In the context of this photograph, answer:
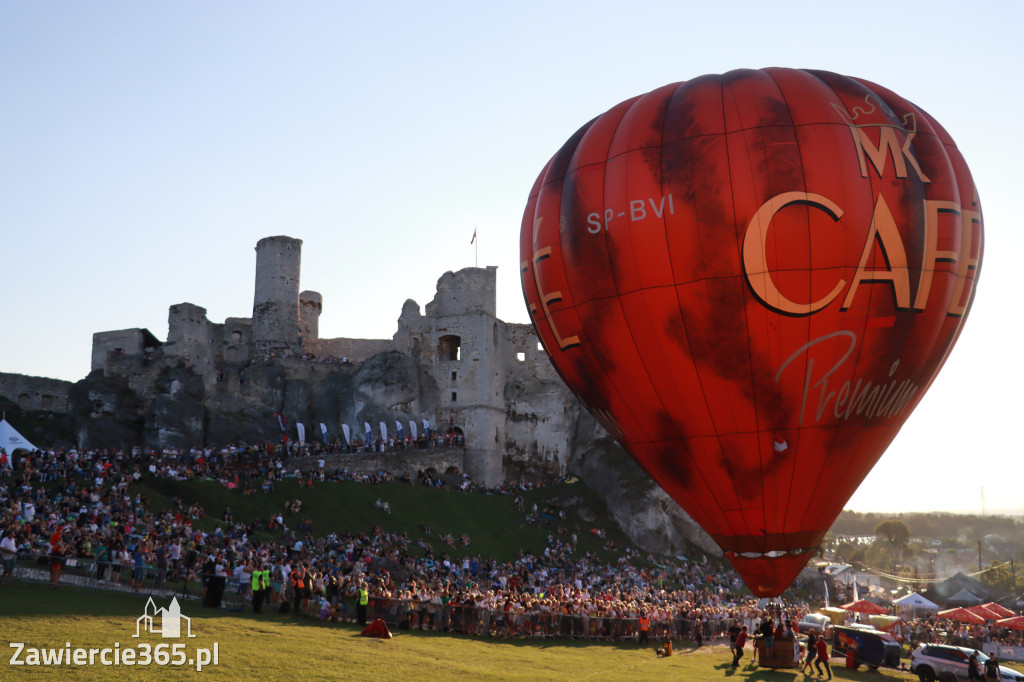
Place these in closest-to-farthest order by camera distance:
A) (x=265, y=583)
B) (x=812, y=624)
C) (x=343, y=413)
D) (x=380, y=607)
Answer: (x=265, y=583) → (x=380, y=607) → (x=812, y=624) → (x=343, y=413)

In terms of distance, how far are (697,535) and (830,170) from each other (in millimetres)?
38950

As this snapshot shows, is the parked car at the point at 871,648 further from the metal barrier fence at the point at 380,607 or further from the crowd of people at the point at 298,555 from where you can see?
the metal barrier fence at the point at 380,607

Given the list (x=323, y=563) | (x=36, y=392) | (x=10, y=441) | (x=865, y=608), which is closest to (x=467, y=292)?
(x=36, y=392)

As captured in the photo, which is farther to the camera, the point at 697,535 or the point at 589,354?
the point at 697,535

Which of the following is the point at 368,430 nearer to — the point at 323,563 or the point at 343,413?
the point at 343,413

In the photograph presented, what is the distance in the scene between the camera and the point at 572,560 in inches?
1598

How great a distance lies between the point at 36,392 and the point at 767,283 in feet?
170

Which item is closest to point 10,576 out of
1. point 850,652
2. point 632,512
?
point 850,652

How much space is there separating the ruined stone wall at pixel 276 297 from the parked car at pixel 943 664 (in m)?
45.6

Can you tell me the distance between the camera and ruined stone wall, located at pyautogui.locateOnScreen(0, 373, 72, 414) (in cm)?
5309

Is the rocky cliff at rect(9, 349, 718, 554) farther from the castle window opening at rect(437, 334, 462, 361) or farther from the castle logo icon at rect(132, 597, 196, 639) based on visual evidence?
the castle logo icon at rect(132, 597, 196, 639)

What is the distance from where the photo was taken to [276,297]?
200ft

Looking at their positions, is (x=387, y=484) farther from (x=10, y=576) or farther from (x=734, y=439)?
(x=734, y=439)

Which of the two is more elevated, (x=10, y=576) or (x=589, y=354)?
(x=589, y=354)
